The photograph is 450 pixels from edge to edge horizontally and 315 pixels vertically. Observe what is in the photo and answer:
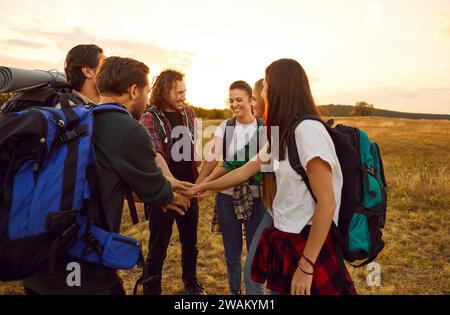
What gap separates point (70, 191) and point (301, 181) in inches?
50.8

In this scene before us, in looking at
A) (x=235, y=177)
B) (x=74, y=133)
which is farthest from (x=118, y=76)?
(x=235, y=177)

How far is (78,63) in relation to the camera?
9.09 ft

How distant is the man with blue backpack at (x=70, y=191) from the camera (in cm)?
159

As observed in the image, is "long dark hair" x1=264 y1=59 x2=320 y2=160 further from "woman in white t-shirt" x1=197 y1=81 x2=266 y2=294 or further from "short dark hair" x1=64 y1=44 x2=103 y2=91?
"short dark hair" x1=64 y1=44 x2=103 y2=91

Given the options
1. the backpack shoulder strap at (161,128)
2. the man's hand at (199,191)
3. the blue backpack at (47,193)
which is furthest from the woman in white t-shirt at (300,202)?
the backpack shoulder strap at (161,128)

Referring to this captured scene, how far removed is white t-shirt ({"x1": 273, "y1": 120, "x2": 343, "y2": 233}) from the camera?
1889 millimetres

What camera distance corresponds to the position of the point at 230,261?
375 centimetres

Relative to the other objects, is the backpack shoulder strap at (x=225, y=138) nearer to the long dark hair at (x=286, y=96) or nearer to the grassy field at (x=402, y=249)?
the long dark hair at (x=286, y=96)

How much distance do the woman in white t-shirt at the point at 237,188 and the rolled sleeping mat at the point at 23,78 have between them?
1.90m

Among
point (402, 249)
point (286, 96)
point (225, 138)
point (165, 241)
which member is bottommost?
point (402, 249)

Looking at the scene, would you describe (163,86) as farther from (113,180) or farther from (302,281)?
(302,281)

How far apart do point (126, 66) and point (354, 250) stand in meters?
1.83

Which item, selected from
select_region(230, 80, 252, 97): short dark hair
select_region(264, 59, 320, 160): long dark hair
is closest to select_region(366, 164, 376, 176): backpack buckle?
select_region(264, 59, 320, 160): long dark hair
